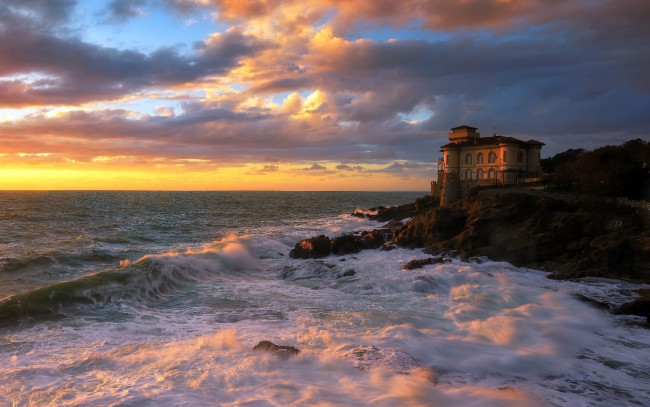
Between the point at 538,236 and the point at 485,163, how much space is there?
27181mm

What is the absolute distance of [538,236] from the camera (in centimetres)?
2012

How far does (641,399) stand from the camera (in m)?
7.39

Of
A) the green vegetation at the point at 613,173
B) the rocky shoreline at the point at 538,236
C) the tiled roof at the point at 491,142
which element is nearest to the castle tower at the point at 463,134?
the tiled roof at the point at 491,142

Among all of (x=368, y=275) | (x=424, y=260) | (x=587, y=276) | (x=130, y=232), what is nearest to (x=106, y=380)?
(x=368, y=275)

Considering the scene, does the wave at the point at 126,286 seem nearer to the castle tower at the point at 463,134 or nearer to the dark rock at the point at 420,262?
the dark rock at the point at 420,262

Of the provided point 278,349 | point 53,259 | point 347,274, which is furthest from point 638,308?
point 53,259

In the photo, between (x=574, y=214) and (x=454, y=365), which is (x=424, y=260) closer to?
(x=574, y=214)

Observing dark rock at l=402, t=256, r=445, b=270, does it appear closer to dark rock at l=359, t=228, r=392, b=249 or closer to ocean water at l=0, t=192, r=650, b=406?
ocean water at l=0, t=192, r=650, b=406

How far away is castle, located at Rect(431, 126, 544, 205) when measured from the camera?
4000cm

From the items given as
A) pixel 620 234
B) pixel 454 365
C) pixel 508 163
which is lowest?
pixel 454 365

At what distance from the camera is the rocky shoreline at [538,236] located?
17.1m

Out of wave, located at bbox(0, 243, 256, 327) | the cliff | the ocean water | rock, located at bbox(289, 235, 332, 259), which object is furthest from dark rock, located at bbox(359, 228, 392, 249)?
wave, located at bbox(0, 243, 256, 327)

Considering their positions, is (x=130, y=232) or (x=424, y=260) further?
(x=130, y=232)

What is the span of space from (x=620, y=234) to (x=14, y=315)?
23.2 metres
